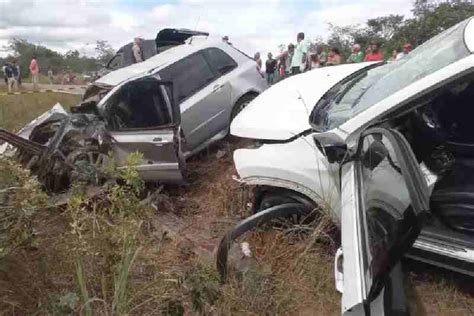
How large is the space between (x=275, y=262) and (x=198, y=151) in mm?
3510

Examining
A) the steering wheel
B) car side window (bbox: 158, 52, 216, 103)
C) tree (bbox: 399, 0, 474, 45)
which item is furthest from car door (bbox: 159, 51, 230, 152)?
tree (bbox: 399, 0, 474, 45)

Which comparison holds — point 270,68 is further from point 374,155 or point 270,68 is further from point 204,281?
point 374,155

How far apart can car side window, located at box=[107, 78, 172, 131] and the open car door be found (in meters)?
3.60

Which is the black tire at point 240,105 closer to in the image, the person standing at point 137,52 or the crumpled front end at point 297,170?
the person standing at point 137,52

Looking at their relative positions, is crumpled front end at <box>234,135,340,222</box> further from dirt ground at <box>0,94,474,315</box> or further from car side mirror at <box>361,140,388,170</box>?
car side mirror at <box>361,140,388,170</box>

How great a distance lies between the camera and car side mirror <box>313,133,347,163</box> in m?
3.21

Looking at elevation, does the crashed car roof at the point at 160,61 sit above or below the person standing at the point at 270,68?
above

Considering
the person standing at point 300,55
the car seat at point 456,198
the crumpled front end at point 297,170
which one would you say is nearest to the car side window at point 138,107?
the crumpled front end at point 297,170

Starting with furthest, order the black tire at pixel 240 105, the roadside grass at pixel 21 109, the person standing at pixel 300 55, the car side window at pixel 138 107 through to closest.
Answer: the person standing at pixel 300 55 → the roadside grass at pixel 21 109 → the black tire at pixel 240 105 → the car side window at pixel 138 107

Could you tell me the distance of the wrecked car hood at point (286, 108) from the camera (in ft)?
12.9

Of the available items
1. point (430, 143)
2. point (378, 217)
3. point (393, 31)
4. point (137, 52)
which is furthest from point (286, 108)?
point (393, 31)

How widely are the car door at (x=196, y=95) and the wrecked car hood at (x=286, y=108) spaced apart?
7.27 feet

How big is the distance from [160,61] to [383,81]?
4294mm

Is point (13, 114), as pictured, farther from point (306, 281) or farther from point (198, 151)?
point (306, 281)
